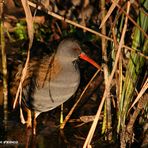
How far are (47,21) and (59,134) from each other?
2.45 meters

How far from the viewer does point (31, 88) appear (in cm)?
552

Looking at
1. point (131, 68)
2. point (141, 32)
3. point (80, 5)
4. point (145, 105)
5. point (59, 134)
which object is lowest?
point (59, 134)

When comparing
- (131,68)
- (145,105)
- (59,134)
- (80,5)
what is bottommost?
(59,134)

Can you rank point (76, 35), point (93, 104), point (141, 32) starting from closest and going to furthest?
point (141, 32)
point (93, 104)
point (76, 35)

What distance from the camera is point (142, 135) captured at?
5.13 meters

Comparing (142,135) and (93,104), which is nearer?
(142,135)

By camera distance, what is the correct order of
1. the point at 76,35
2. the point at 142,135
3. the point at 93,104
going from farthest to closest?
the point at 76,35 < the point at 93,104 < the point at 142,135

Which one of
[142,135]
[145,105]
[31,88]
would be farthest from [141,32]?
[31,88]

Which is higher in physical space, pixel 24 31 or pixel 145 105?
pixel 24 31

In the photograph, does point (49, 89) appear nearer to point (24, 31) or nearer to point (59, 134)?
point (59, 134)

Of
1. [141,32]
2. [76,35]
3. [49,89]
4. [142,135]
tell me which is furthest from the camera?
[76,35]

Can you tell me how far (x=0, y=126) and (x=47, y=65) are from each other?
861 millimetres

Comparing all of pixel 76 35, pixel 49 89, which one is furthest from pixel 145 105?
pixel 76 35

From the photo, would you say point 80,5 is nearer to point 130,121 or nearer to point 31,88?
point 31,88
